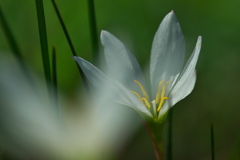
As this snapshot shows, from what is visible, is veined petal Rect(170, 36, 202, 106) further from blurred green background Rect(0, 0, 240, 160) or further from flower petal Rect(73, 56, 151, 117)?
blurred green background Rect(0, 0, 240, 160)

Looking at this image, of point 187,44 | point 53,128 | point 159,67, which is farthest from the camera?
point 187,44

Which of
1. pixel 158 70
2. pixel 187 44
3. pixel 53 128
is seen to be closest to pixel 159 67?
pixel 158 70

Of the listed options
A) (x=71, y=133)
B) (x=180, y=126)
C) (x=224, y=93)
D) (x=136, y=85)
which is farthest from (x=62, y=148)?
(x=224, y=93)

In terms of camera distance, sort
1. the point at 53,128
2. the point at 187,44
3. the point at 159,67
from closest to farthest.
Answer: the point at 53,128 < the point at 159,67 < the point at 187,44

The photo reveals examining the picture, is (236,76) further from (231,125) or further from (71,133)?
(71,133)

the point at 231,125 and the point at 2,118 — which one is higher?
the point at 2,118

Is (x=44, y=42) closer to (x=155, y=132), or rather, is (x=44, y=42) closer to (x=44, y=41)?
(x=44, y=41)
